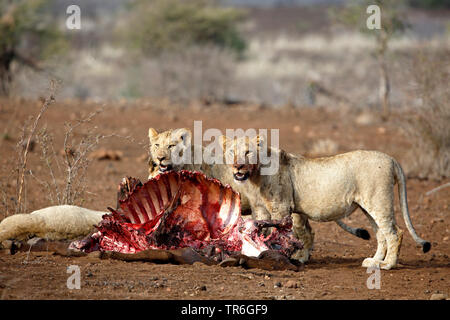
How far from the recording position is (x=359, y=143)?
48.4 feet

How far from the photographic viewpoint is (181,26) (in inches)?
1029

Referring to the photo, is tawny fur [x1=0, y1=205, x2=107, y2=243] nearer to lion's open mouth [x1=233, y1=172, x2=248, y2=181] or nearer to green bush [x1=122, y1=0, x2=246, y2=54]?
lion's open mouth [x1=233, y1=172, x2=248, y2=181]

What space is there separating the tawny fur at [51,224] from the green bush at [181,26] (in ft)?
61.9

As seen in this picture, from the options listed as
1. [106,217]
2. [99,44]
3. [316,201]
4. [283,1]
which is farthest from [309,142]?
[283,1]

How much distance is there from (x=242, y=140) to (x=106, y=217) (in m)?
1.37

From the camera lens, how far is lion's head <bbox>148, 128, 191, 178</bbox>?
6.65 meters

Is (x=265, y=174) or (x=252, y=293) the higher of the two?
(x=265, y=174)

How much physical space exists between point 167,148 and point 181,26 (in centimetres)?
1999

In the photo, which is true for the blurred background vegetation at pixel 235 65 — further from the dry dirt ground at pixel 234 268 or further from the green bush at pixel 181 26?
the dry dirt ground at pixel 234 268

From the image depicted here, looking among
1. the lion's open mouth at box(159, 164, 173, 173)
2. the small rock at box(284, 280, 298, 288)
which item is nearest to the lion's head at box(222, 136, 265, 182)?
the lion's open mouth at box(159, 164, 173, 173)

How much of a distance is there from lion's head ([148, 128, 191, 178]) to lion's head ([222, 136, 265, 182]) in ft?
A: 1.36

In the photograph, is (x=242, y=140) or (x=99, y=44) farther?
(x=99, y=44)
